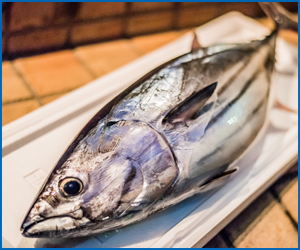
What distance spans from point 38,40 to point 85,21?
25cm

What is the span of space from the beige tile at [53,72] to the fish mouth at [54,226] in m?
0.76

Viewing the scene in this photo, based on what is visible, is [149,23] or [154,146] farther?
[149,23]

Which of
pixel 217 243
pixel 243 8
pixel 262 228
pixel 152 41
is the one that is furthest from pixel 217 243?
pixel 243 8

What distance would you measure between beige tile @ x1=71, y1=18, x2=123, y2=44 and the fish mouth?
3.66 feet

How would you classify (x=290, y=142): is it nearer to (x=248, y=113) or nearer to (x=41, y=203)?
(x=248, y=113)

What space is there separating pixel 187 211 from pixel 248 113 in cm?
38

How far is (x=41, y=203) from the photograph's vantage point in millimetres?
786

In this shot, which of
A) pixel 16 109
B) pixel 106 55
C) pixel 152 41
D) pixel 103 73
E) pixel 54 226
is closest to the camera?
pixel 54 226

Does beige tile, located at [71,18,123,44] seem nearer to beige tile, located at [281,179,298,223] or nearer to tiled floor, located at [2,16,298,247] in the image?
tiled floor, located at [2,16,298,247]

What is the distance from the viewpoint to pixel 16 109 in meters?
1.31

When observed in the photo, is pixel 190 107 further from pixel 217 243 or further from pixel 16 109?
pixel 16 109

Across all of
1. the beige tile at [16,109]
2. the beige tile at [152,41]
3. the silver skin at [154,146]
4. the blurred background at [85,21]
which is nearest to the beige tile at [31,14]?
the blurred background at [85,21]


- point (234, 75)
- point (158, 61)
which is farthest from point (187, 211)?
point (158, 61)

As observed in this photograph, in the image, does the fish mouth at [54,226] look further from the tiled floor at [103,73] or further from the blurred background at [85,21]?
the blurred background at [85,21]
